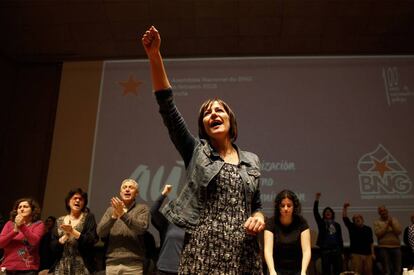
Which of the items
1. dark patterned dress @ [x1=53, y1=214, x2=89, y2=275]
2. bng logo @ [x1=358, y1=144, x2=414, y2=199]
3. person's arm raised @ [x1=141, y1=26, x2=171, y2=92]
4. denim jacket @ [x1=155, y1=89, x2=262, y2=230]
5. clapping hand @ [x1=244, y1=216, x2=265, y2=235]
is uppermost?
bng logo @ [x1=358, y1=144, x2=414, y2=199]

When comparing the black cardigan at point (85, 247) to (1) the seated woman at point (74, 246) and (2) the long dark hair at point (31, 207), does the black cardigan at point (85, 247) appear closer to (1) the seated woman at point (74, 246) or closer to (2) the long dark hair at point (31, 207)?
(1) the seated woman at point (74, 246)

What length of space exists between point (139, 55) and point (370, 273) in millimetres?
4532

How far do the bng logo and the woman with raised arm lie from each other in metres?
4.27

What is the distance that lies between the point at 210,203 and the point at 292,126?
4.46 metres

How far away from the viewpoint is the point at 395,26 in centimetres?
605

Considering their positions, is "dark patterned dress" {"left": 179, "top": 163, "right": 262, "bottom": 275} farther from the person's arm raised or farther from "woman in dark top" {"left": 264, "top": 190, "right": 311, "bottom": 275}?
"woman in dark top" {"left": 264, "top": 190, "right": 311, "bottom": 275}

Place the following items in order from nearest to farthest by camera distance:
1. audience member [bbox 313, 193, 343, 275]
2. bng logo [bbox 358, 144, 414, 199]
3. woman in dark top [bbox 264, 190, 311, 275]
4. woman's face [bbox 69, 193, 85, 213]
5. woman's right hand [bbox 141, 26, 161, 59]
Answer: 1. woman's right hand [bbox 141, 26, 161, 59]
2. woman in dark top [bbox 264, 190, 311, 275]
3. woman's face [bbox 69, 193, 85, 213]
4. audience member [bbox 313, 193, 343, 275]
5. bng logo [bbox 358, 144, 414, 199]

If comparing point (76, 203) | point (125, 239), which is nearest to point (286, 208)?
point (125, 239)

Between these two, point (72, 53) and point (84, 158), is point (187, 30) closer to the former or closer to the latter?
point (72, 53)

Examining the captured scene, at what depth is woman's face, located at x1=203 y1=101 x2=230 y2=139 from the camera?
3.93 ft

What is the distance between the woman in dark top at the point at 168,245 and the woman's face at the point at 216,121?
179cm

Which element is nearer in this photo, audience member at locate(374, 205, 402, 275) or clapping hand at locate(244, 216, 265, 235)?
clapping hand at locate(244, 216, 265, 235)

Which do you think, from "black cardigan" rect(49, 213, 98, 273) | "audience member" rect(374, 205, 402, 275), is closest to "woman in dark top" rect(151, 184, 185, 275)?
"black cardigan" rect(49, 213, 98, 273)

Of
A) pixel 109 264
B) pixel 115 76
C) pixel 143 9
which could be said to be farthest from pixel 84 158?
pixel 109 264
